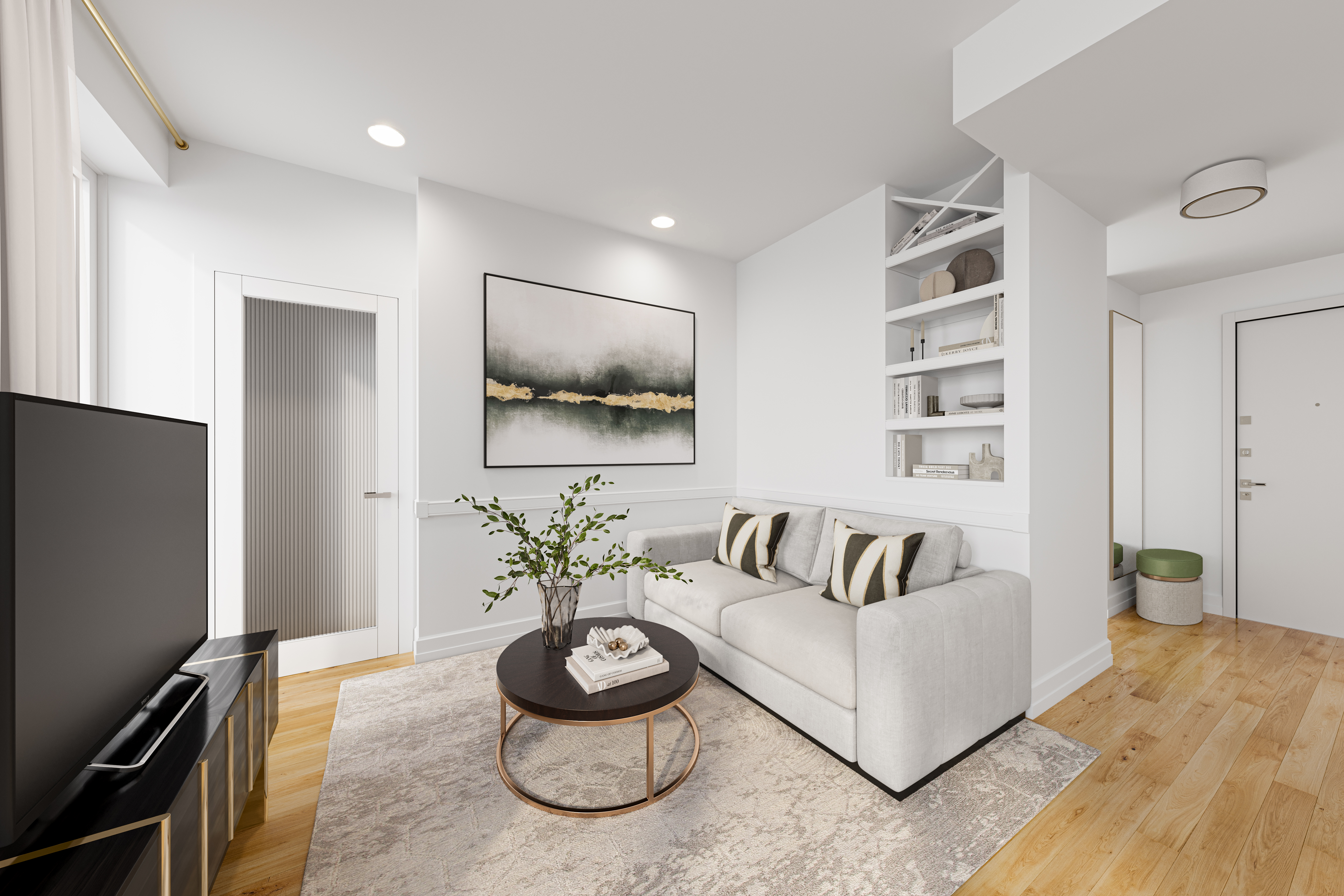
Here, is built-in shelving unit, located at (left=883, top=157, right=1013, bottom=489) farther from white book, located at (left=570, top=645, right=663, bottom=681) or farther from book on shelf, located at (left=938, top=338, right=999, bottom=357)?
white book, located at (left=570, top=645, right=663, bottom=681)

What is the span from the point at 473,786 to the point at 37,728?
1267 mm

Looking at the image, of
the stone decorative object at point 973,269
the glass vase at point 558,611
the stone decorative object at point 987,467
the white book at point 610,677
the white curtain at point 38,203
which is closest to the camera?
the white curtain at point 38,203

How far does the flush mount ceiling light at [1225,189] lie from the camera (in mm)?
2158

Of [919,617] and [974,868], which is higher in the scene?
[919,617]

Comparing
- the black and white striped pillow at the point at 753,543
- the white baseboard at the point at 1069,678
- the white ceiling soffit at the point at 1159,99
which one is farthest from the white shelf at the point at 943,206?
the white baseboard at the point at 1069,678

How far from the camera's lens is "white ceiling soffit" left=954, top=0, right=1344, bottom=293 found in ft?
4.98

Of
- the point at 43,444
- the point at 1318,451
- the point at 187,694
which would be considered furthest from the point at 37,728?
the point at 1318,451

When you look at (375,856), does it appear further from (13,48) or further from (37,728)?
(13,48)

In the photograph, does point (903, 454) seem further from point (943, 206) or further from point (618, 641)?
point (618, 641)

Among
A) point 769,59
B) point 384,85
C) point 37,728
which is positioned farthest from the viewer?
point 384,85

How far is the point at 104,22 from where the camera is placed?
1.86 metres

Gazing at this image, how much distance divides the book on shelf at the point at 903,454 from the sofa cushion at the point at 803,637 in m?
0.84

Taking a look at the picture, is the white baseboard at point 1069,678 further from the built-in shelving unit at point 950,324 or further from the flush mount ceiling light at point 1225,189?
the flush mount ceiling light at point 1225,189

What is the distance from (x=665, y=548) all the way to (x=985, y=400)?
1924 millimetres
